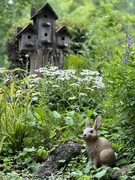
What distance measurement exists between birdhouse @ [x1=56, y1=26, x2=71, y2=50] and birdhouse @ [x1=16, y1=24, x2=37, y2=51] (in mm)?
451

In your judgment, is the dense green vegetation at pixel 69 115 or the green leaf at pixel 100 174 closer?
the green leaf at pixel 100 174

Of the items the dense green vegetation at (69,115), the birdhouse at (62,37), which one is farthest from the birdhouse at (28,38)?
the dense green vegetation at (69,115)

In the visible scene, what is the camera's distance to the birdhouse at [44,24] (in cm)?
722

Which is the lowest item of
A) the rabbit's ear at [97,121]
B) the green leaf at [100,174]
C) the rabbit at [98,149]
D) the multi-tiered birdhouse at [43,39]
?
the green leaf at [100,174]

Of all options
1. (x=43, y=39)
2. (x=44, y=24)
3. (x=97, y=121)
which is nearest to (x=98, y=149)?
(x=97, y=121)

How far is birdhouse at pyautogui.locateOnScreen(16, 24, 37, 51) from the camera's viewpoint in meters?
7.08

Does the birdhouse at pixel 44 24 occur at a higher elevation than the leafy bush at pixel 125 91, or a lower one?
higher

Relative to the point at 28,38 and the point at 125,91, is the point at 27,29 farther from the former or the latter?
the point at 125,91

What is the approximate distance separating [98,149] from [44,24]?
379 cm

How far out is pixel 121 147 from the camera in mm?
4180

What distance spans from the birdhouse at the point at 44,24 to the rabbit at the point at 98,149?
350 cm

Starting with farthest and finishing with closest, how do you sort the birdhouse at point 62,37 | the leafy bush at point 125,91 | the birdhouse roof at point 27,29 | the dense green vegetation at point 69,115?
the birdhouse at point 62,37 → the birdhouse roof at point 27,29 → the dense green vegetation at point 69,115 → the leafy bush at point 125,91

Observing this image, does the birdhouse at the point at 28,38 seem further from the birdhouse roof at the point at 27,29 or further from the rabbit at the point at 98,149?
the rabbit at the point at 98,149

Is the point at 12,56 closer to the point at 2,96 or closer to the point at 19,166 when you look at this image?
the point at 2,96
